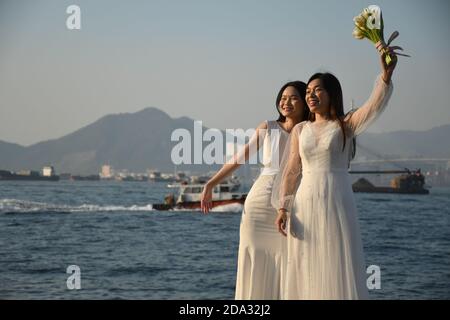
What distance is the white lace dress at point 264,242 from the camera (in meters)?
3.57

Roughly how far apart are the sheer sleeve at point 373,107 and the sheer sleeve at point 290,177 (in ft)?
1.09

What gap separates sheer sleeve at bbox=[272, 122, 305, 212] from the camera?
340 centimetres

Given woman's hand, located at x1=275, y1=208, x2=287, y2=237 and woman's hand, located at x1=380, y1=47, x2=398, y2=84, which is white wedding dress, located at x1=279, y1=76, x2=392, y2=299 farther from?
woman's hand, located at x1=380, y1=47, x2=398, y2=84

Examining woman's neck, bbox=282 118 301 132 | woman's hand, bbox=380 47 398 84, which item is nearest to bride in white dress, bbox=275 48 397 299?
woman's hand, bbox=380 47 398 84

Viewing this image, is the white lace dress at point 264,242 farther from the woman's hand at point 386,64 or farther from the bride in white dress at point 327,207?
the woman's hand at point 386,64

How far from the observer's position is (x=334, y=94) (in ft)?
10.7

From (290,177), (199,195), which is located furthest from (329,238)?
(199,195)

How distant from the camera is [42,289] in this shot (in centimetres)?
1825

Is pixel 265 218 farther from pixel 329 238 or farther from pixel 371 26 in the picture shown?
pixel 371 26

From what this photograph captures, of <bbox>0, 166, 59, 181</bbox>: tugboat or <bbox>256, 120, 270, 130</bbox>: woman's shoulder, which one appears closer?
<bbox>256, 120, 270, 130</bbox>: woman's shoulder

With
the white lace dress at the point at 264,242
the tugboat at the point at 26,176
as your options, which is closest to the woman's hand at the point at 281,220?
the white lace dress at the point at 264,242

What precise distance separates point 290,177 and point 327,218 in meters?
0.32
